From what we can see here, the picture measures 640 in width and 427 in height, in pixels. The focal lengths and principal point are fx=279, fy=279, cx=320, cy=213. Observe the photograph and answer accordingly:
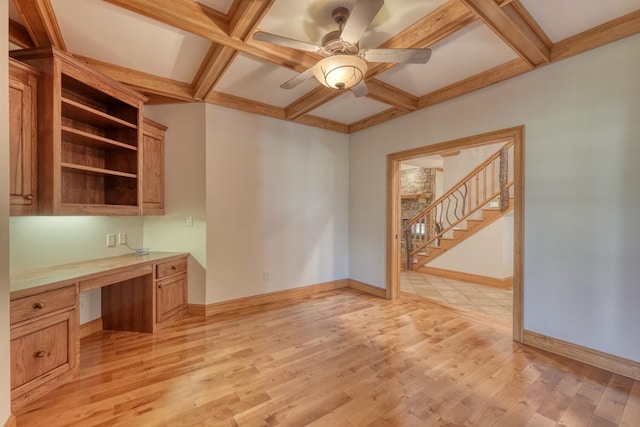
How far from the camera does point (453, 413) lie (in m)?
1.79

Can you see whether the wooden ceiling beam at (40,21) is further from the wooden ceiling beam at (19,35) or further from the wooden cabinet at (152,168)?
the wooden cabinet at (152,168)

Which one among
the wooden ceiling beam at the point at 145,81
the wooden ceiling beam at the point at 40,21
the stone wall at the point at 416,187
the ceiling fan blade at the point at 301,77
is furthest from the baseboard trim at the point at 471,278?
the wooden ceiling beam at the point at 40,21

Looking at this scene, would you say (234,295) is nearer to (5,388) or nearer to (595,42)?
(5,388)

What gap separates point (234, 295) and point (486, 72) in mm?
3855

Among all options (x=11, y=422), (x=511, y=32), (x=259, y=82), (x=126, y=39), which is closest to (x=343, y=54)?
(x=511, y=32)

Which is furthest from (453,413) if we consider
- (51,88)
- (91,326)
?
(51,88)

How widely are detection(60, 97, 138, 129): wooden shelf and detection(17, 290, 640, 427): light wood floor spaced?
2.15 metres

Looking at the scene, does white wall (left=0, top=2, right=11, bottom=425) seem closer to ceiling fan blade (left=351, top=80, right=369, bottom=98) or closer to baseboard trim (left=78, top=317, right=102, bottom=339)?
baseboard trim (left=78, top=317, right=102, bottom=339)

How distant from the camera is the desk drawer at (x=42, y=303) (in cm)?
182

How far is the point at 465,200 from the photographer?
5.98m

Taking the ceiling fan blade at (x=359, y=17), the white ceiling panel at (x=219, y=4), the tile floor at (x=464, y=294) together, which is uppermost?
the white ceiling panel at (x=219, y=4)

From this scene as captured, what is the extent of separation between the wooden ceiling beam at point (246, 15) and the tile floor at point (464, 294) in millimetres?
3966

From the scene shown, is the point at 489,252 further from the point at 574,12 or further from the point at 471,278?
the point at 574,12

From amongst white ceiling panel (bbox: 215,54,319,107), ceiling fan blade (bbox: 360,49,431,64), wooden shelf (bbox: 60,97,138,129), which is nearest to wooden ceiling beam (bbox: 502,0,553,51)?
ceiling fan blade (bbox: 360,49,431,64)
